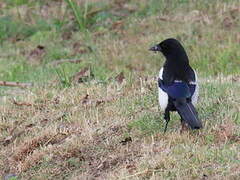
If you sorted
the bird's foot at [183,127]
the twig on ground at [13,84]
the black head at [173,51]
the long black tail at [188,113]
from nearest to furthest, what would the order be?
1. the long black tail at [188,113]
2. the bird's foot at [183,127]
3. the black head at [173,51]
4. the twig on ground at [13,84]

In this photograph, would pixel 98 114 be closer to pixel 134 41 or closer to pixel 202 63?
pixel 202 63

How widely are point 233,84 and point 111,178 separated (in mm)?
2398

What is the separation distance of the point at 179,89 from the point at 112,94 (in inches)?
73.5

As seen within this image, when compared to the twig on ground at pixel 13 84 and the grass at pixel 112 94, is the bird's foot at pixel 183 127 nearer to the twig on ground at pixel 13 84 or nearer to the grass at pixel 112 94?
the grass at pixel 112 94

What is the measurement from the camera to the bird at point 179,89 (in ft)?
19.9

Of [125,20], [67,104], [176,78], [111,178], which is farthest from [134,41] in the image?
[111,178]

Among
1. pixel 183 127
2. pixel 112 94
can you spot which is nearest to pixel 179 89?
pixel 183 127

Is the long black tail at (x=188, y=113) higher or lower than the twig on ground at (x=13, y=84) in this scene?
higher

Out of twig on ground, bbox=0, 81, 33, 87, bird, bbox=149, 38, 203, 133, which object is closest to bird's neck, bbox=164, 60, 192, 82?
bird, bbox=149, 38, 203, 133

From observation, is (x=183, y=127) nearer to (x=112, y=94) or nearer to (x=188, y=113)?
(x=188, y=113)

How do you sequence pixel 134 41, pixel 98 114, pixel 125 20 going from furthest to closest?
pixel 125 20 < pixel 134 41 < pixel 98 114

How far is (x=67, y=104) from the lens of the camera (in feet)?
25.9

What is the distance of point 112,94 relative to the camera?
7977 mm

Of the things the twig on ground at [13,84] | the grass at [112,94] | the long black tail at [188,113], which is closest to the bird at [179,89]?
the long black tail at [188,113]
